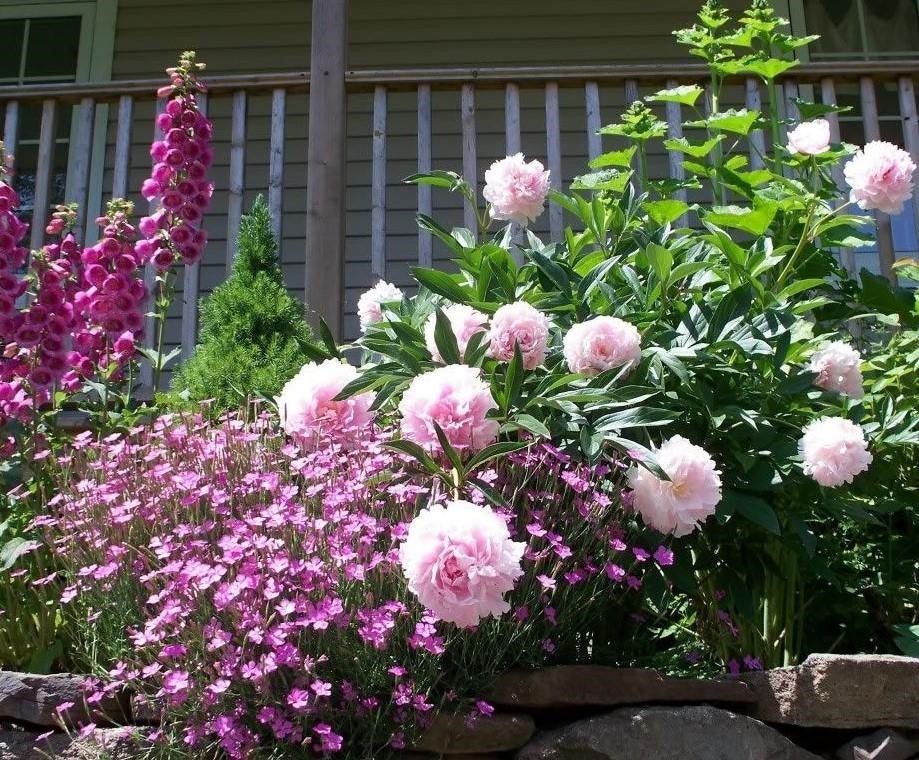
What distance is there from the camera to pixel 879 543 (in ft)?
8.64

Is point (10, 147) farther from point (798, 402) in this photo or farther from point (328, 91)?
point (798, 402)

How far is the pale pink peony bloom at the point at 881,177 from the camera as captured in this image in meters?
2.51

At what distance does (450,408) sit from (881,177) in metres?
1.35

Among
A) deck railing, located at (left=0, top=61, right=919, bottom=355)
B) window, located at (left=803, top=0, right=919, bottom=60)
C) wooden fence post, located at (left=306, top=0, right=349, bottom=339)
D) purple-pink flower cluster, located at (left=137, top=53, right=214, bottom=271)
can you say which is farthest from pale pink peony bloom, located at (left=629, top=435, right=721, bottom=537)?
window, located at (left=803, top=0, right=919, bottom=60)

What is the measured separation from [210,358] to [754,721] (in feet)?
6.38

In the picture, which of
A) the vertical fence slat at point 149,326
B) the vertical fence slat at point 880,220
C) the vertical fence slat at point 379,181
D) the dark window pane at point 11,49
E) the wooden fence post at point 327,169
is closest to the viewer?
the wooden fence post at point 327,169

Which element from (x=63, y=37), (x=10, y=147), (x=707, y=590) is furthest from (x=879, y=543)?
(x=63, y=37)

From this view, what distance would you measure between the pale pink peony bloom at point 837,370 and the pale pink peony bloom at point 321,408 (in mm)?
1049

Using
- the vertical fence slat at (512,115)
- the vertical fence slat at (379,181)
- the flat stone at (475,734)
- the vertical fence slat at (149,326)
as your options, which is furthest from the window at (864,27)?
the flat stone at (475,734)

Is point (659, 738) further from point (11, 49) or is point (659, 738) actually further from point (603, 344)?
point (11, 49)

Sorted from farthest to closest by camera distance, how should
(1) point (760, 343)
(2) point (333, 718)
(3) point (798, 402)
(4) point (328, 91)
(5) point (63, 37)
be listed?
(5) point (63, 37) → (4) point (328, 91) → (3) point (798, 402) → (1) point (760, 343) → (2) point (333, 718)

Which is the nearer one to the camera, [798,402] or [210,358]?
[798,402]

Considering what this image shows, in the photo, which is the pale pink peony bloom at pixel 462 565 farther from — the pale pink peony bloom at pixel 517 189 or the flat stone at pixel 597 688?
the pale pink peony bloom at pixel 517 189

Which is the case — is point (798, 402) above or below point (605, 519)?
above
